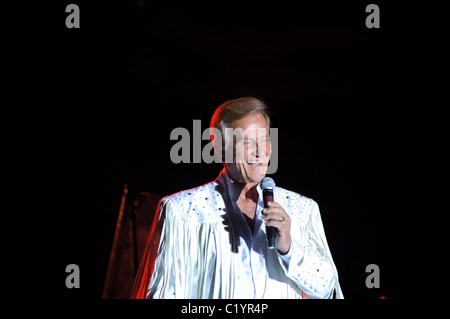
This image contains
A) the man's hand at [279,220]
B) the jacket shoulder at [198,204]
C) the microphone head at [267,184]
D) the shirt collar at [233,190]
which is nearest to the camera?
the man's hand at [279,220]

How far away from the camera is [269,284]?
6.19ft

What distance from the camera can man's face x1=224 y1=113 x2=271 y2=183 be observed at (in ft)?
6.59

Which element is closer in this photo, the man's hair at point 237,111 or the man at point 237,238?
the man at point 237,238

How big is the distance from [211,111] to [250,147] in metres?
2.16

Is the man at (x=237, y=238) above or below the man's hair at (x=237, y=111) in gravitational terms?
below

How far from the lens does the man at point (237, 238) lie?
183 centimetres

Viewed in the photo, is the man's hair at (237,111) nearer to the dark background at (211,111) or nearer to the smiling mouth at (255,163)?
the smiling mouth at (255,163)

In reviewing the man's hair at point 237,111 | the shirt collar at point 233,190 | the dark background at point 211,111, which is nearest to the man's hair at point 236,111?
the man's hair at point 237,111

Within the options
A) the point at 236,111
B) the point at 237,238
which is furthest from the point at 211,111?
the point at 237,238

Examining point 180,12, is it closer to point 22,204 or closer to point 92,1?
point 92,1

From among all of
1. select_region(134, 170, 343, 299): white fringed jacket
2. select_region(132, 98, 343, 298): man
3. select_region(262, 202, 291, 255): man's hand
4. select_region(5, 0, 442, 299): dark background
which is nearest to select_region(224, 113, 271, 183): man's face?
select_region(132, 98, 343, 298): man

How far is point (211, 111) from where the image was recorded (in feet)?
13.5

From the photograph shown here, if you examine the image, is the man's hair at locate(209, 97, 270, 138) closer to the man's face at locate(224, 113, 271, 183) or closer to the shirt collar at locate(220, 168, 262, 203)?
the man's face at locate(224, 113, 271, 183)

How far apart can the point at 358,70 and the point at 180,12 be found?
62.6 inches
